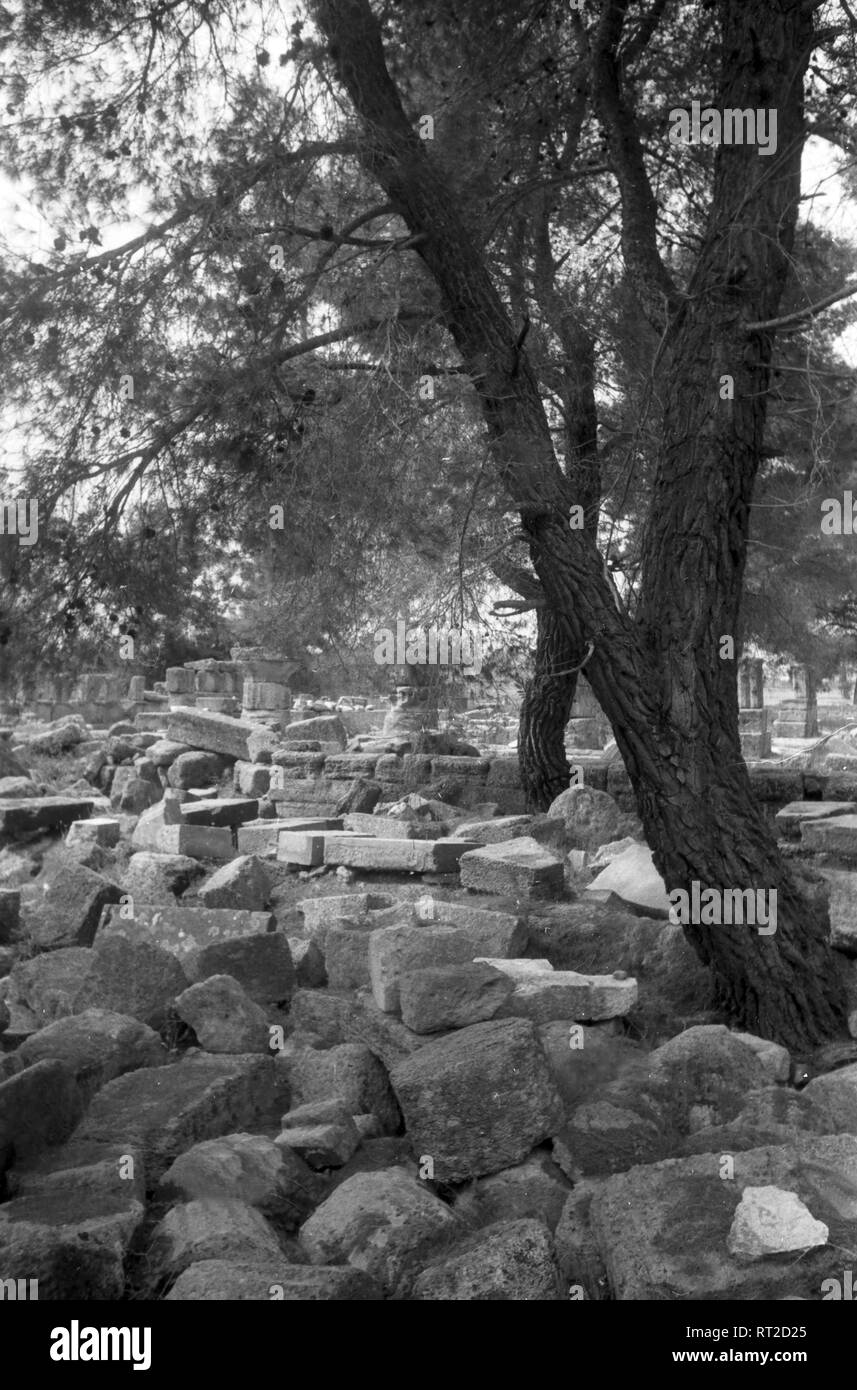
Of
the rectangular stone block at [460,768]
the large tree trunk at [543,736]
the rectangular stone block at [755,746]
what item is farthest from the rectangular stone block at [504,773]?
the rectangular stone block at [755,746]

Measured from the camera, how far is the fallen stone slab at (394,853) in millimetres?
8289

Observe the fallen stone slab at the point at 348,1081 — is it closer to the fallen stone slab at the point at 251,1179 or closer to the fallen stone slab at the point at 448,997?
the fallen stone slab at the point at 448,997

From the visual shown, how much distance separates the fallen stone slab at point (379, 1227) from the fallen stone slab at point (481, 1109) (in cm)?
31

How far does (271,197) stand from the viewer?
246 inches

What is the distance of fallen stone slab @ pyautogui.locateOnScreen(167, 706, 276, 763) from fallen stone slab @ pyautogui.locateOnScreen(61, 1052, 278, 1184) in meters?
9.19

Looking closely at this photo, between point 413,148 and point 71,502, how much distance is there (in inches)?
92.8

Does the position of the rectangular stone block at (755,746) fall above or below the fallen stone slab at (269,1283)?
above

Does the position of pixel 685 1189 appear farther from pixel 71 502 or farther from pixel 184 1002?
pixel 71 502

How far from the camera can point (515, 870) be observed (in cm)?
719

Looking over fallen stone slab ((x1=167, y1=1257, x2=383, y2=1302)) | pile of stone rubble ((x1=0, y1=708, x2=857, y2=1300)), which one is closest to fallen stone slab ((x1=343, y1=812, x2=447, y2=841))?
pile of stone rubble ((x1=0, y1=708, x2=857, y2=1300))

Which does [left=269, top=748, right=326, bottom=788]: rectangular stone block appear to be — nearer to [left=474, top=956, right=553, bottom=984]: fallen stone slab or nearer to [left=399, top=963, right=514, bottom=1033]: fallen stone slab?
[left=474, top=956, right=553, bottom=984]: fallen stone slab

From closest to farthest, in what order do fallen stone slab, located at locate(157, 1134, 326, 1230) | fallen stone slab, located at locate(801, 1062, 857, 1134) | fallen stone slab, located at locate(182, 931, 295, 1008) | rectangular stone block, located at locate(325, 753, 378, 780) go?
fallen stone slab, located at locate(157, 1134, 326, 1230)
fallen stone slab, located at locate(801, 1062, 857, 1134)
fallen stone slab, located at locate(182, 931, 295, 1008)
rectangular stone block, located at locate(325, 753, 378, 780)

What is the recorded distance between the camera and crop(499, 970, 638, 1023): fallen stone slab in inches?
203

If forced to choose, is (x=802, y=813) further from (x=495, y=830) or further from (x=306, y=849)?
(x=306, y=849)
